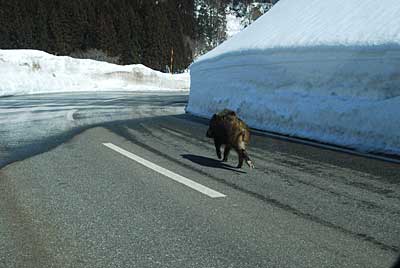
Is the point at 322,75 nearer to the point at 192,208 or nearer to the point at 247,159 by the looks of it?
the point at 247,159

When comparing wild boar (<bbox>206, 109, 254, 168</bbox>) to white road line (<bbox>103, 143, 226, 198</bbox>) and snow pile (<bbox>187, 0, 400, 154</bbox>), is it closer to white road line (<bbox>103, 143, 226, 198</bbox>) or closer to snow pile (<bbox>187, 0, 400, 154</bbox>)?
white road line (<bbox>103, 143, 226, 198</bbox>)

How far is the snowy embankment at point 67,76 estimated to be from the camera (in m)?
33.9

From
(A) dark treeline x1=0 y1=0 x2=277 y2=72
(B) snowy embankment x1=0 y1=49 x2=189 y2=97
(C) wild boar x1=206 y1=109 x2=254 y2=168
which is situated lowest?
(B) snowy embankment x1=0 y1=49 x2=189 y2=97

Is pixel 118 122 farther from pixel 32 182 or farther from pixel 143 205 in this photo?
pixel 143 205

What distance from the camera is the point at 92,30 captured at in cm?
6625

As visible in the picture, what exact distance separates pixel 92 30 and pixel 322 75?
200 ft

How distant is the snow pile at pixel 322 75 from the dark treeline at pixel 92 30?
172 feet

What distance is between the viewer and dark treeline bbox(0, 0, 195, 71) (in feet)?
200

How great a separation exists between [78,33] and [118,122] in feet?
188

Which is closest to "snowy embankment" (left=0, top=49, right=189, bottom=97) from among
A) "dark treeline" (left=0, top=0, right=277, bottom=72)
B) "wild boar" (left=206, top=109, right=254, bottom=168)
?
"dark treeline" (left=0, top=0, right=277, bottom=72)

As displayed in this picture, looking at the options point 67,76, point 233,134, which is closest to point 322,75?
point 233,134

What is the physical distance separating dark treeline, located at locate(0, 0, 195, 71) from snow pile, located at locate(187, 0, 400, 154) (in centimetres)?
5247

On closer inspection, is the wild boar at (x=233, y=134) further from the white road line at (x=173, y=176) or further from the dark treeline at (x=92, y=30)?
the dark treeline at (x=92, y=30)

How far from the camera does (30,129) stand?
10.5 m
